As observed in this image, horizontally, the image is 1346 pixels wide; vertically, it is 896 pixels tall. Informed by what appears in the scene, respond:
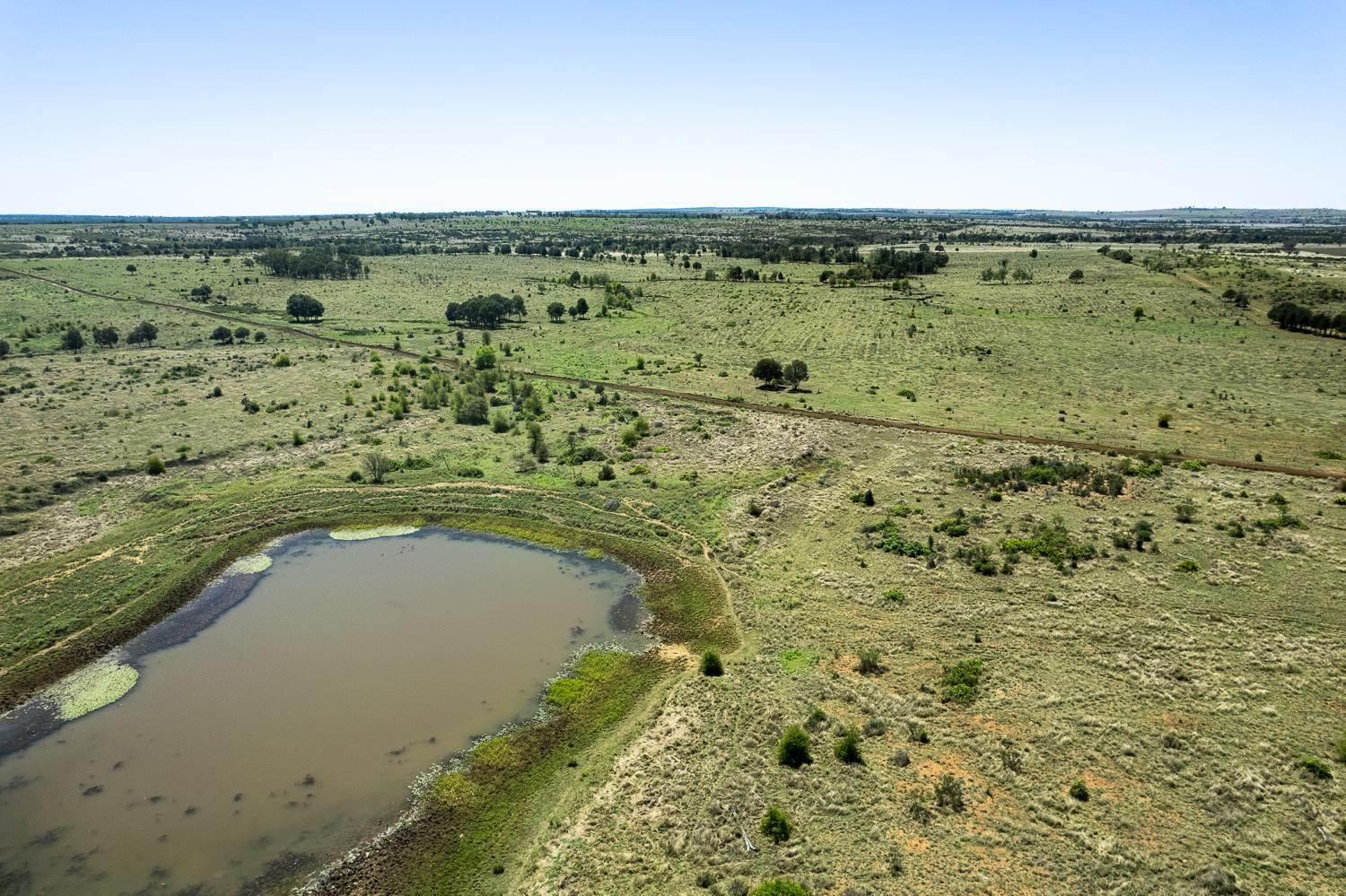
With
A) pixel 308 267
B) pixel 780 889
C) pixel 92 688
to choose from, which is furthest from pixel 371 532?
pixel 308 267

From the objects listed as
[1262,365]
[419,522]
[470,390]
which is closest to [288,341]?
[470,390]

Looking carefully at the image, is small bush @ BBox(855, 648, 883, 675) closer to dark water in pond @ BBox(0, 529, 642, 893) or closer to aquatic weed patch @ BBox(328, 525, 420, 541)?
dark water in pond @ BBox(0, 529, 642, 893)

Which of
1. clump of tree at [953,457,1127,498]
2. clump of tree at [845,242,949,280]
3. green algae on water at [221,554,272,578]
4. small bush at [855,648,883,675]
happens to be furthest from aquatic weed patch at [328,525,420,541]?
clump of tree at [845,242,949,280]

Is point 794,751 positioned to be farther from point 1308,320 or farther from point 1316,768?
point 1308,320

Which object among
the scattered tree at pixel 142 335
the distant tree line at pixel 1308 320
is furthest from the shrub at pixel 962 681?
the scattered tree at pixel 142 335

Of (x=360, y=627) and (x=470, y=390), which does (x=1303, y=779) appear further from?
(x=470, y=390)

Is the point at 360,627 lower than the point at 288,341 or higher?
lower
